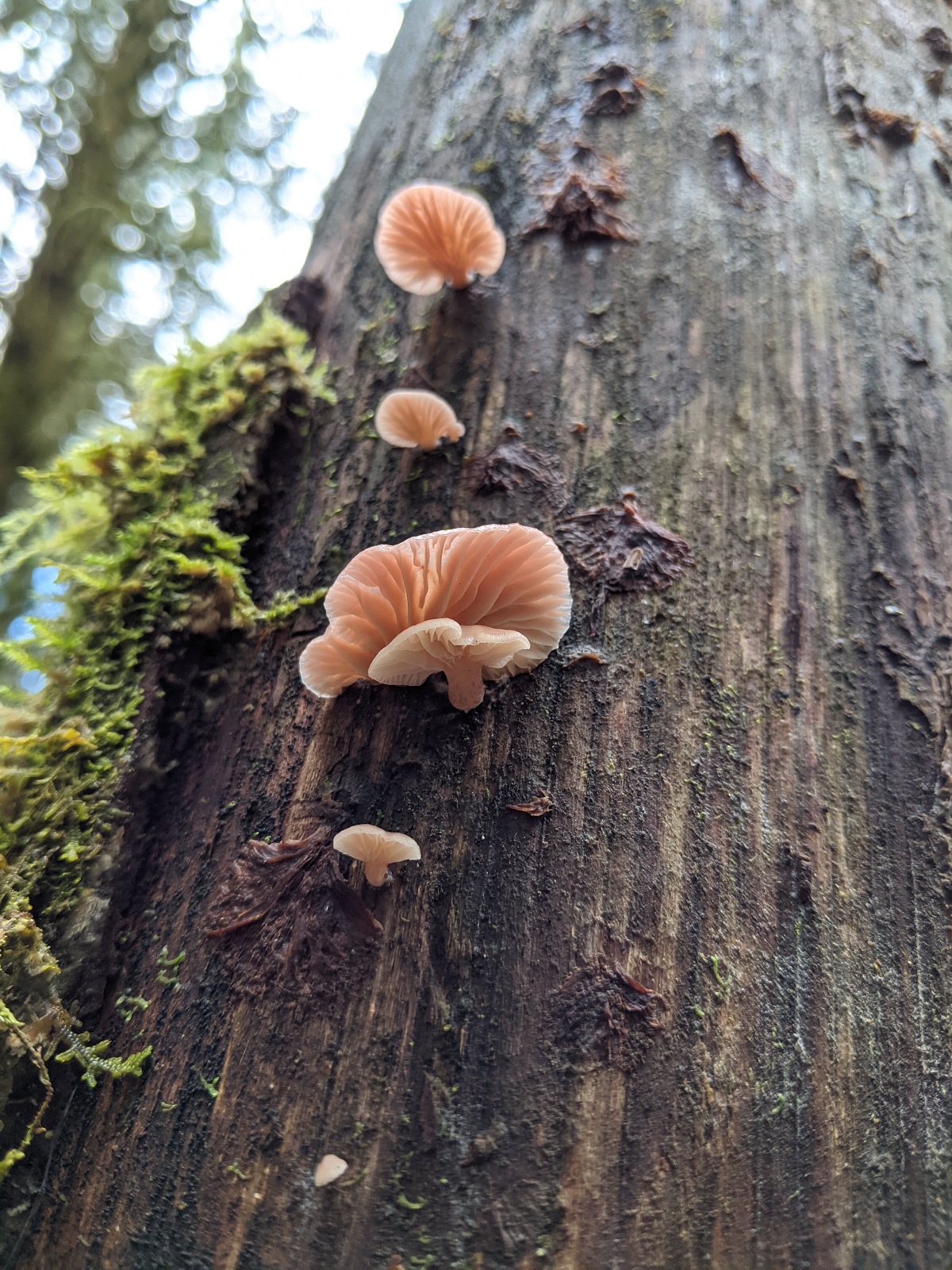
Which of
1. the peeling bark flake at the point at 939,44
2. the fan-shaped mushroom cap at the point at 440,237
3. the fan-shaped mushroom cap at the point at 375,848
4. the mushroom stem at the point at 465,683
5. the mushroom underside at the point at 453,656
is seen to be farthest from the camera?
the peeling bark flake at the point at 939,44

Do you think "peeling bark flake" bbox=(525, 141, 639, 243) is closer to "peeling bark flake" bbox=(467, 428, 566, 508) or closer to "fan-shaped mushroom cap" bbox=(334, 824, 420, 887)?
"peeling bark flake" bbox=(467, 428, 566, 508)

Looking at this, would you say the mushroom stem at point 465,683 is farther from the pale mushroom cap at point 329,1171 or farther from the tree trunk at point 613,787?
the pale mushroom cap at point 329,1171

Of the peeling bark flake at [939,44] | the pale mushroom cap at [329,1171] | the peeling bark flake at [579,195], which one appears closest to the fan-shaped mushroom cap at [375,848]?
the pale mushroom cap at [329,1171]

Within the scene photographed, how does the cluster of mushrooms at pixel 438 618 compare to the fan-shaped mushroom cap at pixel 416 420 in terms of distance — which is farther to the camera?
the fan-shaped mushroom cap at pixel 416 420

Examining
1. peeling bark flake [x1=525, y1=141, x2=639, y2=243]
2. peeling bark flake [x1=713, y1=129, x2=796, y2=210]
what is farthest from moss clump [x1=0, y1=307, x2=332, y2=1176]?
peeling bark flake [x1=713, y1=129, x2=796, y2=210]

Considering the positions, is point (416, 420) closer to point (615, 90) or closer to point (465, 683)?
point (465, 683)

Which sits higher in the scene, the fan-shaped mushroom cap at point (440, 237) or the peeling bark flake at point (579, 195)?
the peeling bark flake at point (579, 195)

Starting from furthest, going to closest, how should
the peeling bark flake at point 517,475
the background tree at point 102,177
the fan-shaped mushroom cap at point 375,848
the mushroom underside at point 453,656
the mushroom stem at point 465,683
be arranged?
the background tree at point 102,177, the peeling bark flake at point 517,475, the mushroom stem at point 465,683, the mushroom underside at point 453,656, the fan-shaped mushroom cap at point 375,848
